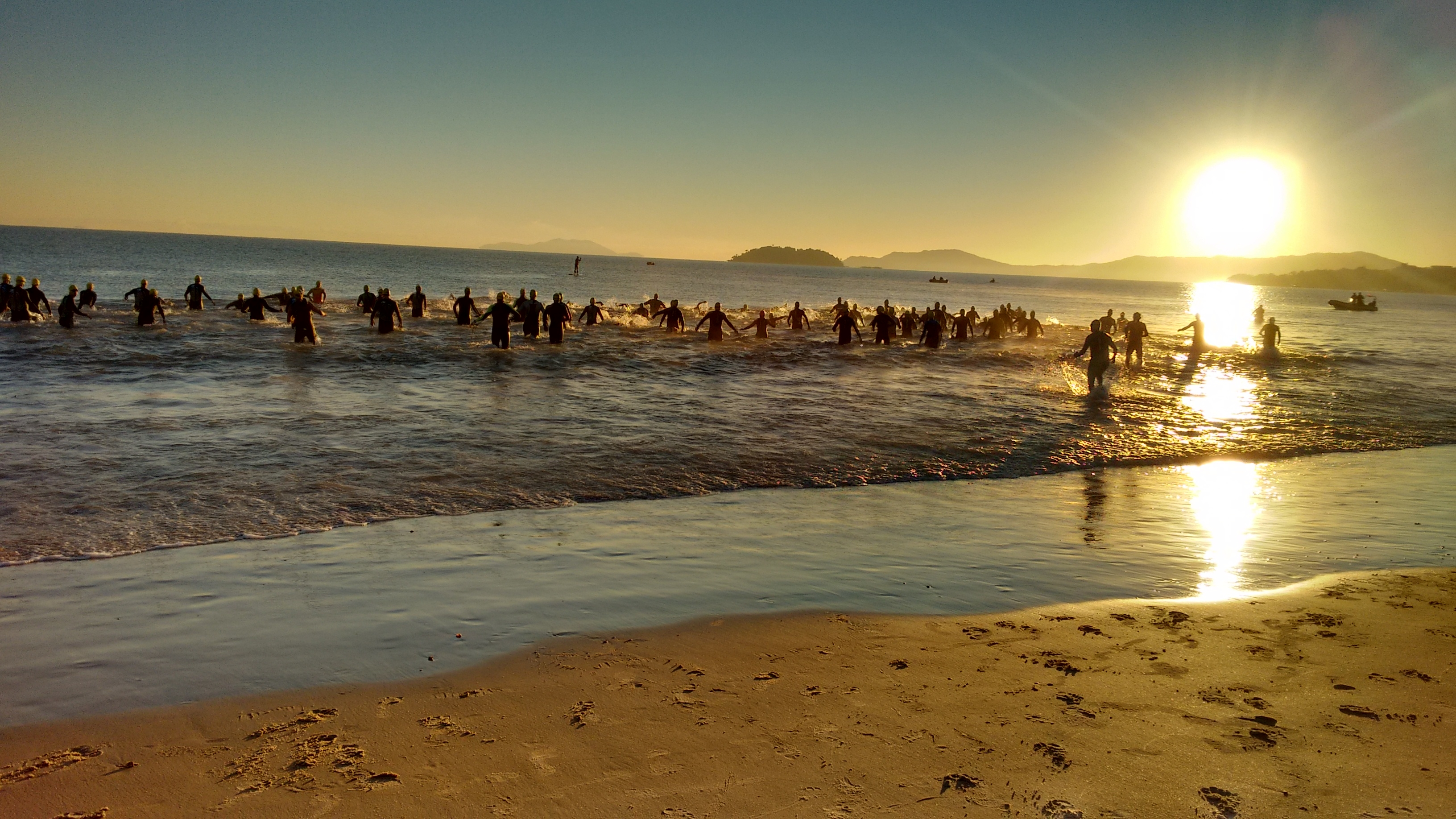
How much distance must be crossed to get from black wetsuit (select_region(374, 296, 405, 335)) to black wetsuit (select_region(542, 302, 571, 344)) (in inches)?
202

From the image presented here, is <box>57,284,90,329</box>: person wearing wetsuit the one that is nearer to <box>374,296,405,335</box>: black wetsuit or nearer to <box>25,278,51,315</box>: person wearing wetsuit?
<box>25,278,51,315</box>: person wearing wetsuit

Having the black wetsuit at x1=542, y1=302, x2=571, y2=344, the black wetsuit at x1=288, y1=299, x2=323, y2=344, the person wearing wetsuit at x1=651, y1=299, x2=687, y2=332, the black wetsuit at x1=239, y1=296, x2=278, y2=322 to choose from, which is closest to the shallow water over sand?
the black wetsuit at x1=542, y1=302, x2=571, y2=344

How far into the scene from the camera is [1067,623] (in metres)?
5.98

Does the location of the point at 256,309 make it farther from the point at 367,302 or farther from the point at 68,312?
the point at 68,312

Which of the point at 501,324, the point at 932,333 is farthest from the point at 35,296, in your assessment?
the point at 932,333

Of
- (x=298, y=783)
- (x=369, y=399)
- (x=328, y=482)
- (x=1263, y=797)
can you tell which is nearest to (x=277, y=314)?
(x=369, y=399)

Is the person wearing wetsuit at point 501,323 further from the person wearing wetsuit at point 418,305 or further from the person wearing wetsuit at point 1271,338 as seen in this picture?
the person wearing wetsuit at point 1271,338

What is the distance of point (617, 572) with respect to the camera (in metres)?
7.04

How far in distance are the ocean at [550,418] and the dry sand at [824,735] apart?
423 centimetres

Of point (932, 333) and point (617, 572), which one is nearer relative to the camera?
point (617, 572)

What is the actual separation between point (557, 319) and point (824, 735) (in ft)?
83.5

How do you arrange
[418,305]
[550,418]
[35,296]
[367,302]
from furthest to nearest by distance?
[418,305], [367,302], [35,296], [550,418]

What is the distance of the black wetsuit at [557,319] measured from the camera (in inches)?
1117

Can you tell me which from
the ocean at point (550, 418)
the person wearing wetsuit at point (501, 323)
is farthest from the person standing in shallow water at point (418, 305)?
the person wearing wetsuit at point (501, 323)
